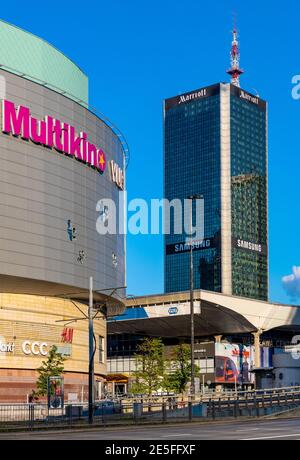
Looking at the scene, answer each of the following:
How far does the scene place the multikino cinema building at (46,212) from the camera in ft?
263

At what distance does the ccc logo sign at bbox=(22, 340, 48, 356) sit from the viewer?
85.4m

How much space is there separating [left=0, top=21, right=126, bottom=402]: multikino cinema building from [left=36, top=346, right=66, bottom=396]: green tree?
2495 mm

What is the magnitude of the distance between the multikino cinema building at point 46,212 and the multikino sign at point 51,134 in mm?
98

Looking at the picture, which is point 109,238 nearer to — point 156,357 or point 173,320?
point 156,357

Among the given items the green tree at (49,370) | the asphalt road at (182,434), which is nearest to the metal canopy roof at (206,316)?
the green tree at (49,370)

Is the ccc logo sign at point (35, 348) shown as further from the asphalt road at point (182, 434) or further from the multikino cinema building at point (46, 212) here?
the asphalt road at point (182, 434)

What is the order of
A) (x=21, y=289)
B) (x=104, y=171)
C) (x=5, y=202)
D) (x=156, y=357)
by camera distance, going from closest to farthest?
(x=5, y=202) → (x=21, y=289) → (x=104, y=171) → (x=156, y=357)

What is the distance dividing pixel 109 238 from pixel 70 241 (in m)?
8.80

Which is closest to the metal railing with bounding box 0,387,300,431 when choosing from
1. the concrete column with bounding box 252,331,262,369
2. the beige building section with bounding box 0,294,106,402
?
the beige building section with bounding box 0,294,106,402

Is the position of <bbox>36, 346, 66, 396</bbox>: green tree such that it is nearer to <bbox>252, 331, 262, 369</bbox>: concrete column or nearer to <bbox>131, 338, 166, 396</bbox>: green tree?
<bbox>131, 338, 166, 396</bbox>: green tree

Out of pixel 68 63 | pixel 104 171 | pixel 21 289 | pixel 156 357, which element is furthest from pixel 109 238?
pixel 156 357

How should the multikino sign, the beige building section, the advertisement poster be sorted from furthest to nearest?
the advertisement poster
the beige building section
the multikino sign

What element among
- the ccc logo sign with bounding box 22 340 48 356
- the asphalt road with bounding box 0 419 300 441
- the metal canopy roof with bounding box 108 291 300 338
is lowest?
the asphalt road with bounding box 0 419 300 441

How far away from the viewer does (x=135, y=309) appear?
517ft
